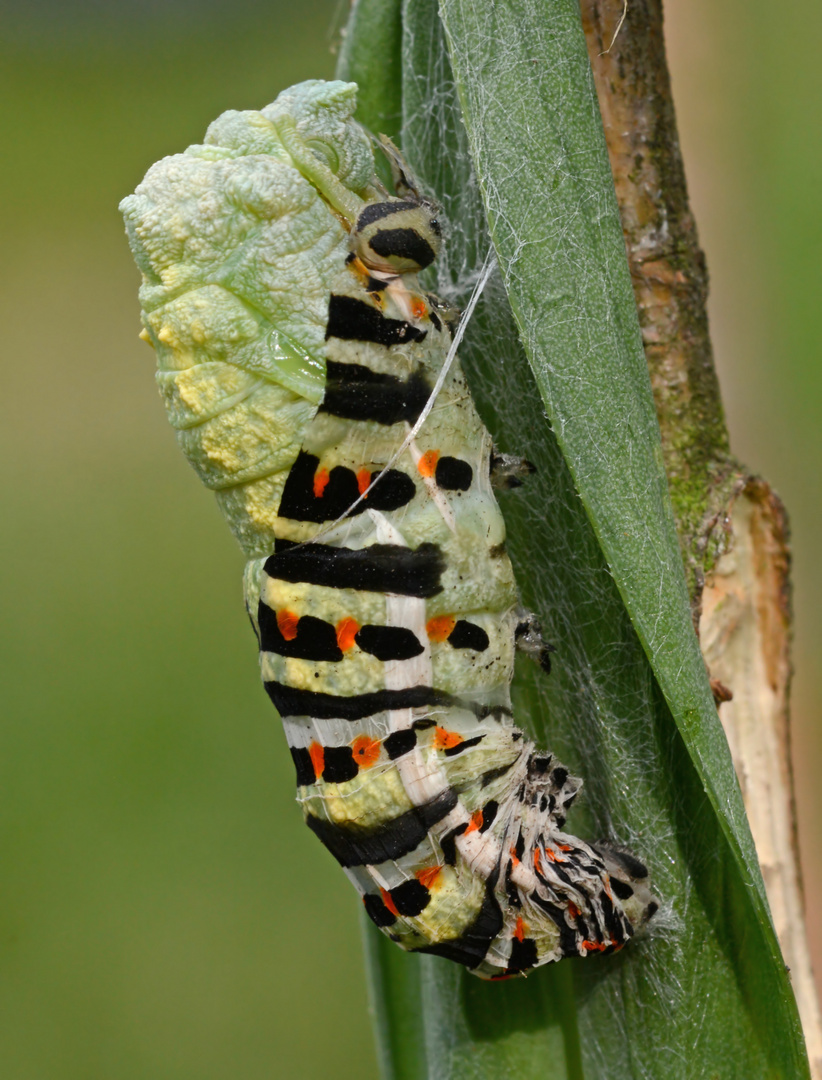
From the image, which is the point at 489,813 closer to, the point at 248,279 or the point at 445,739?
the point at 445,739

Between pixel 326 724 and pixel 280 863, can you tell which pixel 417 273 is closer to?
pixel 326 724

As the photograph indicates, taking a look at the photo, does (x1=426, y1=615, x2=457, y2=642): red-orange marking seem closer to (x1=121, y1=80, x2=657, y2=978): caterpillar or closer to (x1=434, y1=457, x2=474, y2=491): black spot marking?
(x1=121, y1=80, x2=657, y2=978): caterpillar

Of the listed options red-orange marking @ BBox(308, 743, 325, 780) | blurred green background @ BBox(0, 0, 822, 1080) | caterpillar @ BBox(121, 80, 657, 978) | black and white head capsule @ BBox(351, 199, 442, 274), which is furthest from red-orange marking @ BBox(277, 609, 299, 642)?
blurred green background @ BBox(0, 0, 822, 1080)

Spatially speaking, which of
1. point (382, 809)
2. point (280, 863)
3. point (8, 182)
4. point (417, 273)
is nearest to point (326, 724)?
point (382, 809)

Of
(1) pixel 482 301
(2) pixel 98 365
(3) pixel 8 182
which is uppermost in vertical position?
(3) pixel 8 182

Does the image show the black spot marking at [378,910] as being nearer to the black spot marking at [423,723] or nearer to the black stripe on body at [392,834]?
the black stripe on body at [392,834]

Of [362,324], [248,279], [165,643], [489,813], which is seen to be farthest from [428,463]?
[165,643]
